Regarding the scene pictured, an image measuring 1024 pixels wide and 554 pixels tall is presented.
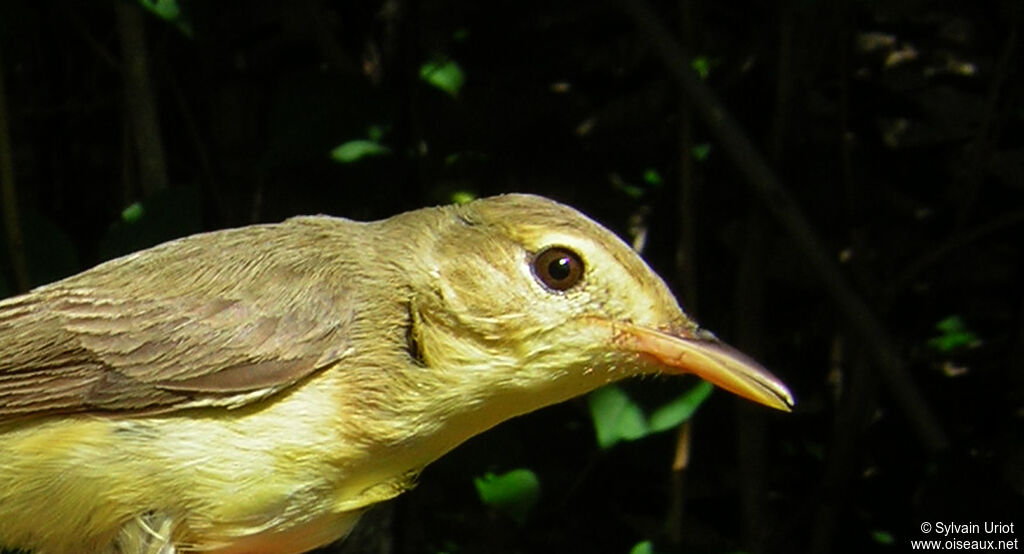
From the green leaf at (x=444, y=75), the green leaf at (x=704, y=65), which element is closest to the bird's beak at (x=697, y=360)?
the green leaf at (x=444, y=75)

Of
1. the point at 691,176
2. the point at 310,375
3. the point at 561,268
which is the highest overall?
the point at 691,176

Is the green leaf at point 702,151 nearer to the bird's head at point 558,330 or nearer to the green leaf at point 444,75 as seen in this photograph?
the green leaf at point 444,75

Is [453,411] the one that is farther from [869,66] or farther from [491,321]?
[869,66]

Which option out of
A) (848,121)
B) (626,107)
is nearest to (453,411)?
(626,107)

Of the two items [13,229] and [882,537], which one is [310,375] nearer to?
[13,229]

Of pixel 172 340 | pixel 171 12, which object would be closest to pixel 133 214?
pixel 171 12
